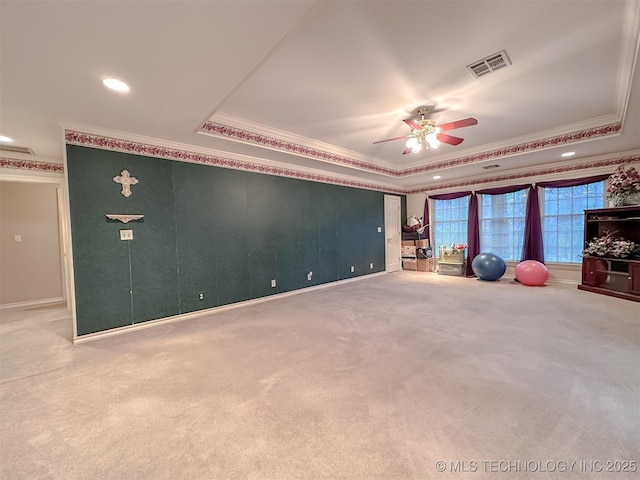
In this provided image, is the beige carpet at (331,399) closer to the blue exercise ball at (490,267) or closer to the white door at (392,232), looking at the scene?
the blue exercise ball at (490,267)

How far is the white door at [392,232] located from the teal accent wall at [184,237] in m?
2.39

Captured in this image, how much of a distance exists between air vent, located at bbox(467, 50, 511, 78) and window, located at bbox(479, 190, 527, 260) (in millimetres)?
4794

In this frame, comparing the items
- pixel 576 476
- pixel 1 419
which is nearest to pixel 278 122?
pixel 1 419

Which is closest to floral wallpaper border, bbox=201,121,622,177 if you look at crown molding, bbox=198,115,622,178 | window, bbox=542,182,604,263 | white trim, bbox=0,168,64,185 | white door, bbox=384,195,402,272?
crown molding, bbox=198,115,622,178

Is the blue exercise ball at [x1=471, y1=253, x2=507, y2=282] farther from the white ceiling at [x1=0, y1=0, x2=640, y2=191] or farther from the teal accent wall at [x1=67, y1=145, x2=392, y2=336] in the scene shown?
the teal accent wall at [x1=67, y1=145, x2=392, y2=336]

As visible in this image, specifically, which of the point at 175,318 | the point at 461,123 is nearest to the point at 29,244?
the point at 175,318

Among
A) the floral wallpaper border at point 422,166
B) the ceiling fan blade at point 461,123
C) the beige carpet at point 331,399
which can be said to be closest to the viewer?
the beige carpet at point 331,399

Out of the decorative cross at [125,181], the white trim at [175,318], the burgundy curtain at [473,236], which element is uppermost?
the decorative cross at [125,181]

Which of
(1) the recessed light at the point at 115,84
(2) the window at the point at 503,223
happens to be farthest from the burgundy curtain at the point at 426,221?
(1) the recessed light at the point at 115,84

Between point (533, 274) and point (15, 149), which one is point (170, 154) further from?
point (533, 274)

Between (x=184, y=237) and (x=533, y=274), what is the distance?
6.80m

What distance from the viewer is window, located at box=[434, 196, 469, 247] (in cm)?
735

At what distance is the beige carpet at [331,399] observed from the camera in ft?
4.77

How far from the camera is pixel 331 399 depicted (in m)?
1.98
